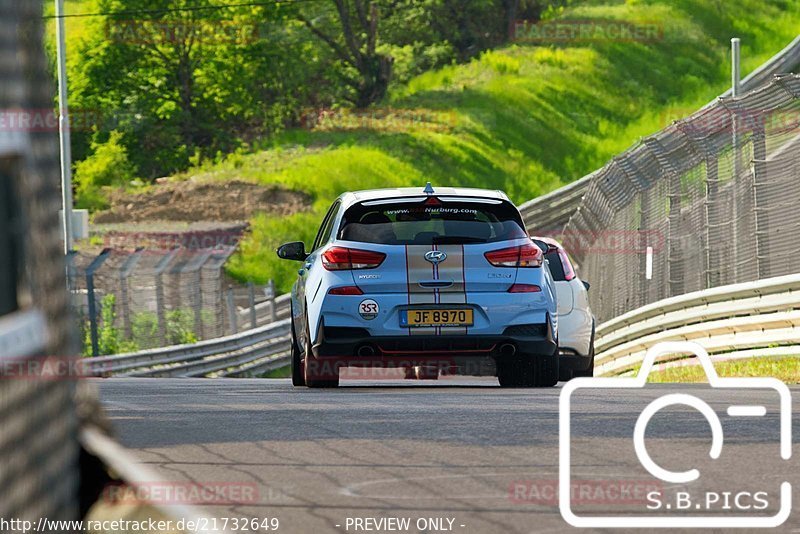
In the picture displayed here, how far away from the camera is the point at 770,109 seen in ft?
60.4

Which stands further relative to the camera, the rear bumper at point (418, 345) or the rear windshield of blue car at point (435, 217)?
the rear windshield of blue car at point (435, 217)

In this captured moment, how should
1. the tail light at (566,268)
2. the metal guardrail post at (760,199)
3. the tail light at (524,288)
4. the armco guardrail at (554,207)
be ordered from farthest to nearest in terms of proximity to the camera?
the armco guardrail at (554,207), the metal guardrail post at (760,199), the tail light at (566,268), the tail light at (524,288)

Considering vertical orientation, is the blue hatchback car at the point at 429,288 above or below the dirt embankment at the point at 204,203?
above

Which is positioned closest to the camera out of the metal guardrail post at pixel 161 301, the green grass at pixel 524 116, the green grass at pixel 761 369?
the green grass at pixel 761 369

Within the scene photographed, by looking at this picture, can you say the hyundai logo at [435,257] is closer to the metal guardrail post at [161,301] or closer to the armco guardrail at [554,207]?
the metal guardrail post at [161,301]

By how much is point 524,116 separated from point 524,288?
58272mm

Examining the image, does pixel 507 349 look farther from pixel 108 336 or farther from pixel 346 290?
pixel 108 336

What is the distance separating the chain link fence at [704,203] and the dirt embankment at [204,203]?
36.0 m

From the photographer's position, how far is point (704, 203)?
20812mm

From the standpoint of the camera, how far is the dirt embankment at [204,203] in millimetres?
63500

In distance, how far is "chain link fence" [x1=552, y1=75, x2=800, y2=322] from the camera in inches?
727

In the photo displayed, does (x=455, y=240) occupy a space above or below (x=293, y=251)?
above

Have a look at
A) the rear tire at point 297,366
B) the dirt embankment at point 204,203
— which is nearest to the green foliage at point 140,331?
the rear tire at point 297,366

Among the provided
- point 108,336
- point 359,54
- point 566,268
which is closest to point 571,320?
point 566,268
